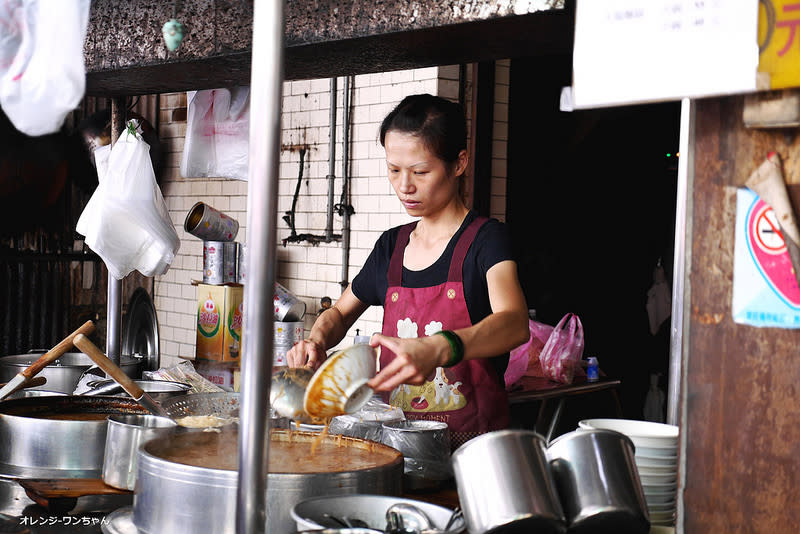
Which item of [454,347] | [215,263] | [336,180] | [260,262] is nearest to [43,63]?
[260,262]

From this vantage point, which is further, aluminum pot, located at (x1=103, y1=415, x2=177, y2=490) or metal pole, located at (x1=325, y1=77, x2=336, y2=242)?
metal pole, located at (x1=325, y1=77, x2=336, y2=242)

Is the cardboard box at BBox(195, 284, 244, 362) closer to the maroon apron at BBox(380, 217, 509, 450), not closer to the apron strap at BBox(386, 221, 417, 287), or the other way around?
the apron strap at BBox(386, 221, 417, 287)

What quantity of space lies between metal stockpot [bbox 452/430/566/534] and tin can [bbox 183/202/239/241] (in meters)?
3.18

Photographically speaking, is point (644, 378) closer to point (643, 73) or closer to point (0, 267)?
point (0, 267)

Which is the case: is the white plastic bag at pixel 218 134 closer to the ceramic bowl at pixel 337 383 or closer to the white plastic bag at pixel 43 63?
the white plastic bag at pixel 43 63

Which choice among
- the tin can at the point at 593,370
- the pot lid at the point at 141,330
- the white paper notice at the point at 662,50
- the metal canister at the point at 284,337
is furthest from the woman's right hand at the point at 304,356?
the tin can at the point at 593,370

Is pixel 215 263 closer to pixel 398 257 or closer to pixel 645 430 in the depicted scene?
pixel 398 257

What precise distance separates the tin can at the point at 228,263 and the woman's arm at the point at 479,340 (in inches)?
111

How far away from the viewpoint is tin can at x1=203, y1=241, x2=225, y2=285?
4.95 metres

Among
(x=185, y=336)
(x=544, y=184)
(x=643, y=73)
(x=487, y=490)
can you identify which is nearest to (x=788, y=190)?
(x=643, y=73)

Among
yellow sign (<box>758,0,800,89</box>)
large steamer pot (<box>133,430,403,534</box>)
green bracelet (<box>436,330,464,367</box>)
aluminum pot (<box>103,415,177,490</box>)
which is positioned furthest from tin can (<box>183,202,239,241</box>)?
yellow sign (<box>758,0,800,89</box>)

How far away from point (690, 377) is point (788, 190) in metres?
0.37

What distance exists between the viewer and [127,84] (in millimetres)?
3191

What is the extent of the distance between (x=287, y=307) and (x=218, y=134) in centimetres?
115
